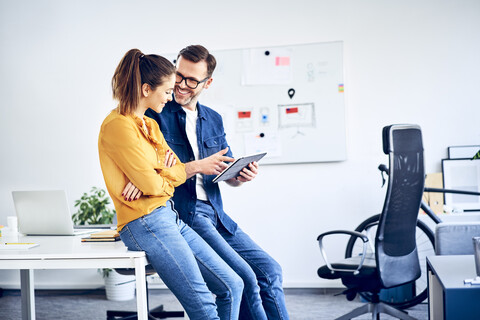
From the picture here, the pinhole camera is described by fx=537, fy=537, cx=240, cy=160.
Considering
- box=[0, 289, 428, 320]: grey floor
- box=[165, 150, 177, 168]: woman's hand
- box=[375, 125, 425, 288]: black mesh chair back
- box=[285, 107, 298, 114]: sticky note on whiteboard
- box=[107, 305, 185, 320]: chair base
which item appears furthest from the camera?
box=[285, 107, 298, 114]: sticky note on whiteboard

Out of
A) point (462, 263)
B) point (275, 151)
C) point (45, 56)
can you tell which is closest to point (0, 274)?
point (45, 56)

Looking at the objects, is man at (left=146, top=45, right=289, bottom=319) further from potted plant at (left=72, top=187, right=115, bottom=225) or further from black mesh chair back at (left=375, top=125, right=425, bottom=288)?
potted plant at (left=72, top=187, right=115, bottom=225)

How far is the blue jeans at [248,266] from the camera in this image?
2.04 m

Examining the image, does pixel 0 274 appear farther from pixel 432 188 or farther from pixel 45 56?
pixel 432 188

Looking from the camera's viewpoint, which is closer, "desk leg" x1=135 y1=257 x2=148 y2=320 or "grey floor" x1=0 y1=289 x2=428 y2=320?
"desk leg" x1=135 y1=257 x2=148 y2=320

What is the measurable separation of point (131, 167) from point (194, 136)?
1.81ft

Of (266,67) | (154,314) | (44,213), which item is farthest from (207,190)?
(266,67)

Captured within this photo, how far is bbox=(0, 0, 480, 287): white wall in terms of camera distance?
A: 3828 mm

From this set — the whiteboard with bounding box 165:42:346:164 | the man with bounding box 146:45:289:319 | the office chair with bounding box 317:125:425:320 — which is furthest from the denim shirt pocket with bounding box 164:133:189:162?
the whiteboard with bounding box 165:42:346:164

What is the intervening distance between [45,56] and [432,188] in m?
3.13

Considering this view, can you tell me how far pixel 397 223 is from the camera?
264cm

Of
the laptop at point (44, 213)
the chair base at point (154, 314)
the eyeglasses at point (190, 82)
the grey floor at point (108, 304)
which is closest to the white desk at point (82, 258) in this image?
the laptop at point (44, 213)

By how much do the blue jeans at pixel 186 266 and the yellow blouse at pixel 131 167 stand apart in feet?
0.15

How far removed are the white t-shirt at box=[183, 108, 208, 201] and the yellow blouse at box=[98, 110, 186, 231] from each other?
1.04 feet
